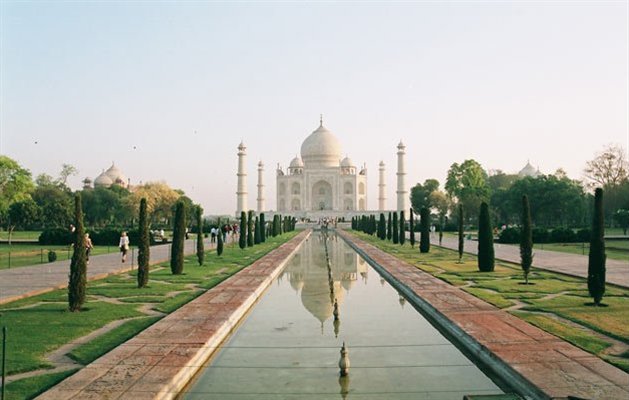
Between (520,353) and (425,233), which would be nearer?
(520,353)

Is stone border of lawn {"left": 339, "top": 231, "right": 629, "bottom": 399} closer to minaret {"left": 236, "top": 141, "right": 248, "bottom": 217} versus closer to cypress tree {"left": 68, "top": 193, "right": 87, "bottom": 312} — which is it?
cypress tree {"left": 68, "top": 193, "right": 87, "bottom": 312}

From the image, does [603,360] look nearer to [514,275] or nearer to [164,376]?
[164,376]

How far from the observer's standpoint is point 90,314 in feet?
23.1

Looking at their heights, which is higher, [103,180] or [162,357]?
[103,180]

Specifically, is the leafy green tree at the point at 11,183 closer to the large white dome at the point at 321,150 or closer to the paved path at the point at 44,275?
the paved path at the point at 44,275

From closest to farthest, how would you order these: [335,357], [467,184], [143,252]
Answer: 1. [335,357]
2. [143,252]
3. [467,184]

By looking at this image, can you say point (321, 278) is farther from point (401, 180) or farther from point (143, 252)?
point (401, 180)

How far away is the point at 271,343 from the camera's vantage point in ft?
19.3

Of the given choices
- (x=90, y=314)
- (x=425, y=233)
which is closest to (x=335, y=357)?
(x=90, y=314)

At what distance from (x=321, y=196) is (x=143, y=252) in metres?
54.1

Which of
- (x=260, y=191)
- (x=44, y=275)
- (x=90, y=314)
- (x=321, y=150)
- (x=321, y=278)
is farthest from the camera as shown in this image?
(x=321, y=150)

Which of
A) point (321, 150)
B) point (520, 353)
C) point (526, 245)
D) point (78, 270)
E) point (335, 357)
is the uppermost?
point (321, 150)

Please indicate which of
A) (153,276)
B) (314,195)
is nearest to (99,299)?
(153,276)

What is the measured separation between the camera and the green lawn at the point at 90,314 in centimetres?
507
